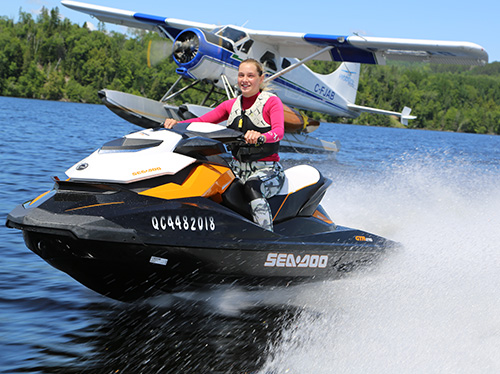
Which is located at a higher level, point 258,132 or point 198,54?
point 198,54

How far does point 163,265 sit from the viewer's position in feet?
11.7

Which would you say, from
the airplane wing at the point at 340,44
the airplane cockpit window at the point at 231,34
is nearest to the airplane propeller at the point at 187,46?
the airplane cockpit window at the point at 231,34

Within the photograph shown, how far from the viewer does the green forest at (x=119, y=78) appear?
81.5 metres

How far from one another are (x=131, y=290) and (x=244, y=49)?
1592 cm

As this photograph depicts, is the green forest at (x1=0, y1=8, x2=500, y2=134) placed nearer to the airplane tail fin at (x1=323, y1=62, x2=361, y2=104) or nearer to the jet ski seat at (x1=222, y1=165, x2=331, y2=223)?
the airplane tail fin at (x1=323, y1=62, x2=361, y2=104)

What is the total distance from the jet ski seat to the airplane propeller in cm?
1267

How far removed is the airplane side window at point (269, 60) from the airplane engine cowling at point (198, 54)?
2679 mm

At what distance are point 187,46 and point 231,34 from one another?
2.05 meters

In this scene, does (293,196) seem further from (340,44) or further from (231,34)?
(340,44)

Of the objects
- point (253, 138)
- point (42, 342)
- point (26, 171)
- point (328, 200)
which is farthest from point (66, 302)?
point (26, 171)

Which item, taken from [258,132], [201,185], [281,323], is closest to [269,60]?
[258,132]

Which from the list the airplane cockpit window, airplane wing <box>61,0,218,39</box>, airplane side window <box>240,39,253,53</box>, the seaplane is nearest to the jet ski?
the seaplane

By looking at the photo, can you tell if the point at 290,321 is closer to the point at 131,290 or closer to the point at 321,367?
the point at 321,367

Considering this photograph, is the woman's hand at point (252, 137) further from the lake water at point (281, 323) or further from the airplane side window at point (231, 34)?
the airplane side window at point (231, 34)
